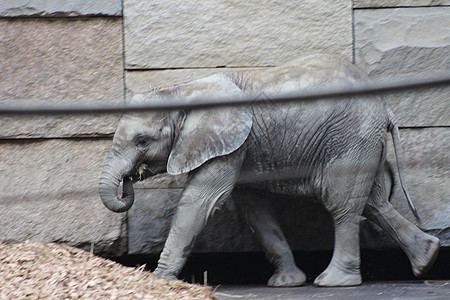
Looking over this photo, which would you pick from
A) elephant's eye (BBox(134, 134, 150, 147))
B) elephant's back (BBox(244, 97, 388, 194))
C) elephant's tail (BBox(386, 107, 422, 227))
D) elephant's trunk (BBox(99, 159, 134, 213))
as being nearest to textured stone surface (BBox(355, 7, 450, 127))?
elephant's tail (BBox(386, 107, 422, 227))

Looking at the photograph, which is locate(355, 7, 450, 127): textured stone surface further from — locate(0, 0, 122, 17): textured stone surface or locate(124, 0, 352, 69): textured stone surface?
locate(0, 0, 122, 17): textured stone surface

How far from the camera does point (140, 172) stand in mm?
3869

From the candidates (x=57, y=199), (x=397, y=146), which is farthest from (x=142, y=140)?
(x=397, y=146)

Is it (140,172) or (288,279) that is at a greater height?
(140,172)

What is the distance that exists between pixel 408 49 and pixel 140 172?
6.04 ft

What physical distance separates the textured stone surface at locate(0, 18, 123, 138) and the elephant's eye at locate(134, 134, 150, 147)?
0.63 meters

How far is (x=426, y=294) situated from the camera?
384 cm

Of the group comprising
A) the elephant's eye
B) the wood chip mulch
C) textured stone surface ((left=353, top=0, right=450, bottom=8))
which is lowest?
the wood chip mulch

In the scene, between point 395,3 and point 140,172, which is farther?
point 395,3

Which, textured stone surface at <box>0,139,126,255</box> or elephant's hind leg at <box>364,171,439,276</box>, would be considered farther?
textured stone surface at <box>0,139,126,255</box>

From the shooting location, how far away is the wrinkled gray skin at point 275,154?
149 inches

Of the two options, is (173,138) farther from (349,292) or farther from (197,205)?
(349,292)

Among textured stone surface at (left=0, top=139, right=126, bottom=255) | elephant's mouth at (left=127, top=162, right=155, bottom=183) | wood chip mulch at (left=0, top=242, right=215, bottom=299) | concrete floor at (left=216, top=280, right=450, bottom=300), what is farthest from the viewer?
textured stone surface at (left=0, top=139, right=126, bottom=255)

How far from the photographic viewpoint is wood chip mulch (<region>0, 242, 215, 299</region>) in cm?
335
